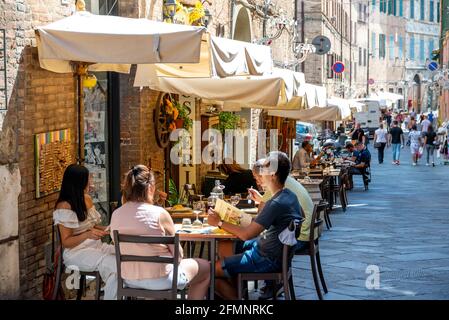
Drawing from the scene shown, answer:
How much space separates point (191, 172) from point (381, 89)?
5721cm

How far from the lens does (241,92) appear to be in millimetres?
12055

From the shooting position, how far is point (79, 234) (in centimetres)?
809

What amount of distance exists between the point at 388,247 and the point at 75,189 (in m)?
6.11

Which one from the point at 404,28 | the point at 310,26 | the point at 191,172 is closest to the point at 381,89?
the point at 404,28

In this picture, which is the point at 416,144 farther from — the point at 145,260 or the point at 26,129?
the point at 145,260

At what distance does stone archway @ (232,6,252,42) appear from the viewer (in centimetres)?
2217

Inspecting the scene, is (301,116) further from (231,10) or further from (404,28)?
(404,28)

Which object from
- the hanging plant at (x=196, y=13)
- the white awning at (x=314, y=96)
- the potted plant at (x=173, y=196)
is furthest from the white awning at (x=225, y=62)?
the white awning at (x=314, y=96)

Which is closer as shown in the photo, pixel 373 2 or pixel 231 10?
pixel 231 10

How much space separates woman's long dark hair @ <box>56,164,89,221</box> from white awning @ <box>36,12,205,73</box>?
94 cm

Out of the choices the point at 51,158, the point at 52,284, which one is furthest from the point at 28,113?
the point at 52,284

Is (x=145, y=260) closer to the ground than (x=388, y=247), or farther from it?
farther from it

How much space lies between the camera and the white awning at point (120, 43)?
316 inches

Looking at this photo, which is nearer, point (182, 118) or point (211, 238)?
point (211, 238)
